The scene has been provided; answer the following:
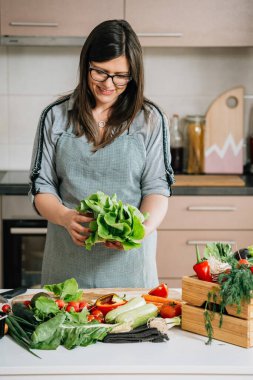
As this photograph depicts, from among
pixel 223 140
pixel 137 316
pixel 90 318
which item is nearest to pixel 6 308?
pixel 90 318

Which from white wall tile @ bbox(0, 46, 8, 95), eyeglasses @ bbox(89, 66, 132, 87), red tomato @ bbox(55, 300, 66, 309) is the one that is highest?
white wall tile @ bbox(0, 46, 8, 95)

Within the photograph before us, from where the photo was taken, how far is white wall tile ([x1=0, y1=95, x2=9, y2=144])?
437 cm

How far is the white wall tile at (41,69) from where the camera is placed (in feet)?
14.3

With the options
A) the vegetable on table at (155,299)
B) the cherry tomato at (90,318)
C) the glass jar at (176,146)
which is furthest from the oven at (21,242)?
the cherry tomato at (90,318)

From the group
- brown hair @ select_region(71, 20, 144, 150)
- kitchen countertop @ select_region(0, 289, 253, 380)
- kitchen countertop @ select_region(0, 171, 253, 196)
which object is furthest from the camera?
kitchen countertop @ select_region(0, 171, 253, 196)

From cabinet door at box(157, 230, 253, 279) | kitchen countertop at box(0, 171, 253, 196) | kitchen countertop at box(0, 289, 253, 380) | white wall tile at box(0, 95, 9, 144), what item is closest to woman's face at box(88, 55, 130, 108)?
kitchen countertop at box(0, 289, 253, 380)

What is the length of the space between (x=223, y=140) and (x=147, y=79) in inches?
22.6

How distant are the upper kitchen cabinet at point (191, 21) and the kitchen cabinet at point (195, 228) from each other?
33.8 inches

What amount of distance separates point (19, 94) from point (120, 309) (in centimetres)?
253

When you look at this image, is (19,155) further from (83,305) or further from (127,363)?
(127,363)

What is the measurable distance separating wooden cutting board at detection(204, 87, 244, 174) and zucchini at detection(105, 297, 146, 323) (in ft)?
7.45

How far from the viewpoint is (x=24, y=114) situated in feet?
14.4

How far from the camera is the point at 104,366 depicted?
5.90 feet

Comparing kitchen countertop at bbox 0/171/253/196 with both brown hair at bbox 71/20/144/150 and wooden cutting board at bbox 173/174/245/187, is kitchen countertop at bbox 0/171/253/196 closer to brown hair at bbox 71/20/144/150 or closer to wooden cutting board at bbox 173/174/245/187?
wooden cutting board at bbox 173/174/245/187
